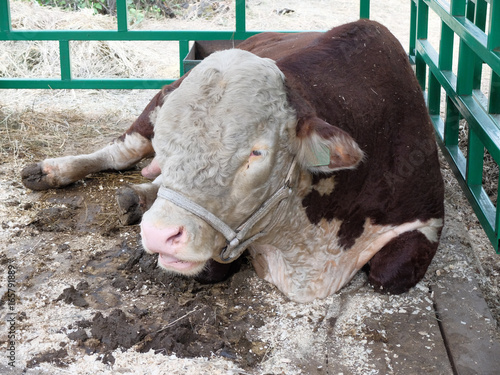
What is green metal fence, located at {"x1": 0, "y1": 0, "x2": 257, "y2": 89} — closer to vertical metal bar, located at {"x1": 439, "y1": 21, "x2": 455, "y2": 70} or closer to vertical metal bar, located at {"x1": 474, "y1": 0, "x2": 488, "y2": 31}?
vertical metal bar, located at {"x1": 439, "y1": 21, "x2": 455, "y2": 70}

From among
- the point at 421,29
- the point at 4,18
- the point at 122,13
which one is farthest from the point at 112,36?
the point at 421,29

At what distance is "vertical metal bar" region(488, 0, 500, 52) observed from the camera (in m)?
3.15

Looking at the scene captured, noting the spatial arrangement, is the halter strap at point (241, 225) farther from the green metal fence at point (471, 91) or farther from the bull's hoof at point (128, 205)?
the bull's hoof at point (128, 205)

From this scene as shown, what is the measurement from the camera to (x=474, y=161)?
3.77 meters

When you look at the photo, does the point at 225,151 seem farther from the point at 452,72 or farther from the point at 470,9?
the point at 470,9

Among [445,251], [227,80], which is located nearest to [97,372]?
[227,80]

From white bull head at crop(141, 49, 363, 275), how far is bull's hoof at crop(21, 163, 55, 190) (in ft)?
6.81

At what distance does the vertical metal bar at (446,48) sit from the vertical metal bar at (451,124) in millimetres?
293

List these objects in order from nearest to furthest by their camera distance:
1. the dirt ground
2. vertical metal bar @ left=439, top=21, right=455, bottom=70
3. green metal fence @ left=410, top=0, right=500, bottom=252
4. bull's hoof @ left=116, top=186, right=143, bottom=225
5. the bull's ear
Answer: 1. the bull's ear
2. the dirt ground
3. green metal fence @ left=410, top=0, right=500, bottom=252
4. bull's hoof @ left=116, top=186, right=143, bottom=225
5. vertical metal bar @ left=439, top=21, right=455, bottom=70

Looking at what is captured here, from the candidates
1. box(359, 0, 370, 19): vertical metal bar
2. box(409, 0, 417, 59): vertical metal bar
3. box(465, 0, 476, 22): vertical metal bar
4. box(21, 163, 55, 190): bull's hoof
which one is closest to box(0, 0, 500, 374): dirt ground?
box(21, 163, 55, 190): bull's hoof

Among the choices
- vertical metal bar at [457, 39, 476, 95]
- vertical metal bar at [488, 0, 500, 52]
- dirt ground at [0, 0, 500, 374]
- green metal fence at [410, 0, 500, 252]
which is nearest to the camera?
dirt ground at [0, 0, 500, 374]

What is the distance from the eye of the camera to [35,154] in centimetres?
521

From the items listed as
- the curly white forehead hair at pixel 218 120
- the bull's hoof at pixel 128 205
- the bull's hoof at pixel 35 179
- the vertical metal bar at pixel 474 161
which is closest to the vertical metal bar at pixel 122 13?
the bull's hoof at pixel 35 179

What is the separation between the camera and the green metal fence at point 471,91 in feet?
10.8
